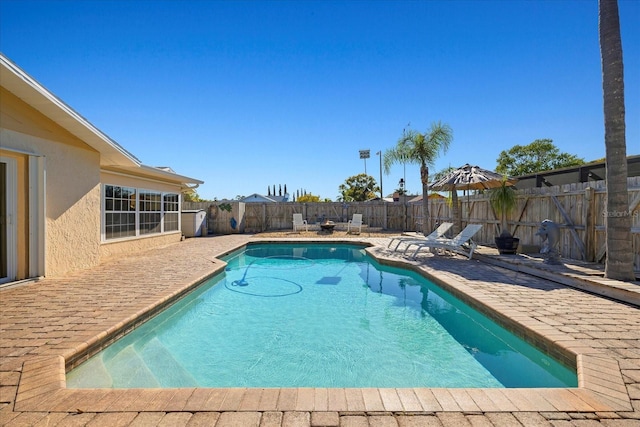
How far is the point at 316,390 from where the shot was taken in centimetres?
223

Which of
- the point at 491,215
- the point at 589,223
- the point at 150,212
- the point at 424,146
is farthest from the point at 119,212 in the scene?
the point at 589,223

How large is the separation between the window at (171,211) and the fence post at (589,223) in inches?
514

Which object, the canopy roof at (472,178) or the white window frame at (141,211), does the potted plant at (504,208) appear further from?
the white window frame at (141,211)

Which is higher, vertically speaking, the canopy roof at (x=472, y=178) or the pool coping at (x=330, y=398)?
the canopy roof at (x=472, y=178)

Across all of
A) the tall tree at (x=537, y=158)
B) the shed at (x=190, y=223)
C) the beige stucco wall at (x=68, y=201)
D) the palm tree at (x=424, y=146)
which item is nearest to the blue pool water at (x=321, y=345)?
the beige stucco wall at (x=68, y=201)

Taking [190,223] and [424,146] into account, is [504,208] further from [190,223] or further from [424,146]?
[190,223]

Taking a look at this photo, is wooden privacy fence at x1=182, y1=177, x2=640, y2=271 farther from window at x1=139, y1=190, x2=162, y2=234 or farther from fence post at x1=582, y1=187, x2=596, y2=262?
window at x1=139, y1=190, x2=162, y2=234

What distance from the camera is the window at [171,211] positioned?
38.7 feet

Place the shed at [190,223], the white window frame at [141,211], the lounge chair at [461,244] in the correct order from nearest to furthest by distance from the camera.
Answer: the lounge chair at [461,244] → the white window frame at [141,211] → the shed at [190,223]

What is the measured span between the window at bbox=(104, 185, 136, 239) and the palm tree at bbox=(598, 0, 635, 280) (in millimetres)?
11609

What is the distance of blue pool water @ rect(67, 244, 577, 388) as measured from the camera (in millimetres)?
2953

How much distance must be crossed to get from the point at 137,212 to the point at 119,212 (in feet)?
2.80

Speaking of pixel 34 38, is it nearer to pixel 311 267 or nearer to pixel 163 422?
pixel 311 267

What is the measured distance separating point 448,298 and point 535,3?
8086 mm
